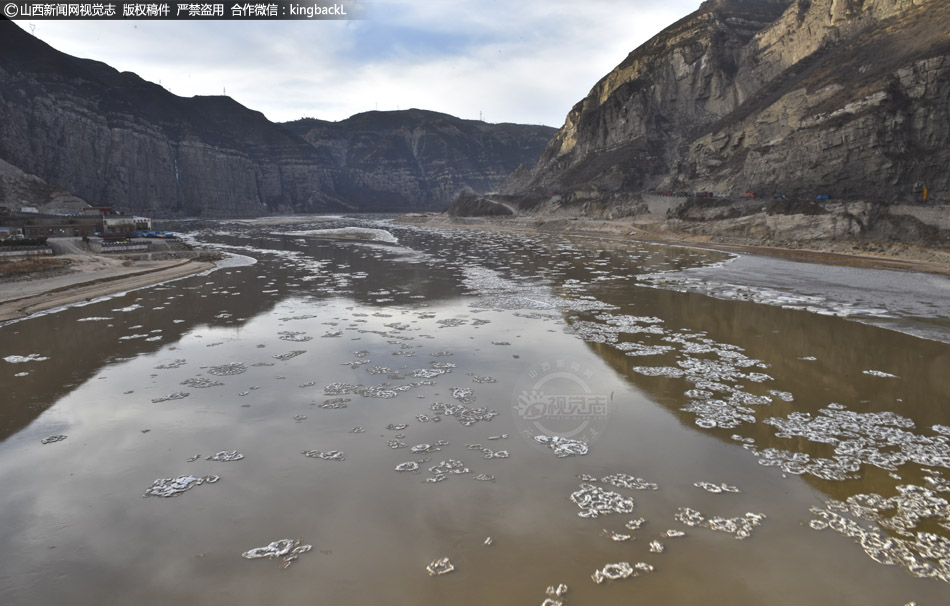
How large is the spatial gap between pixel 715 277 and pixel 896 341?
13284 millimetres

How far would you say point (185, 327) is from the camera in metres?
16.3

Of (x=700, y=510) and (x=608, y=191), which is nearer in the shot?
(x=700, y=510)

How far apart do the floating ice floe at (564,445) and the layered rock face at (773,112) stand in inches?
1887

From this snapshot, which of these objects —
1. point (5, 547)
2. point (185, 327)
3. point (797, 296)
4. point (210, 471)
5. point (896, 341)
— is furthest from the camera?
point (797, 296)

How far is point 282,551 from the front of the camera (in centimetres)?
549

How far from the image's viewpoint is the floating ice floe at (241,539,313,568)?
539 centimetres

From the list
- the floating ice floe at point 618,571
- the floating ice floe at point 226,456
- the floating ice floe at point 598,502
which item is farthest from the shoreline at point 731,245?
the floating ice floe at point 226,456

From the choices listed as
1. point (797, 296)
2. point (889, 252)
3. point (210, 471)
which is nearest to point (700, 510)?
point (210, 471)

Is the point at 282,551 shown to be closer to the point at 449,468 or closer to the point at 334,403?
the point at 449,468

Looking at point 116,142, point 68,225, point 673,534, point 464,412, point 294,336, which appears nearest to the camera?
point 673,534

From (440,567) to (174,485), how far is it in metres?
4.39

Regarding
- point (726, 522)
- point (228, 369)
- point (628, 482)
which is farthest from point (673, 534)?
point (228, 369)

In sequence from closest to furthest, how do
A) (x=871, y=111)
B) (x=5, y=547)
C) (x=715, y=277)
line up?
1. (x=5, y=547)
2. (x=715, y=277)
3. (x=871, y=111)

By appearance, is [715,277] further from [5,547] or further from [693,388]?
[5,547]
